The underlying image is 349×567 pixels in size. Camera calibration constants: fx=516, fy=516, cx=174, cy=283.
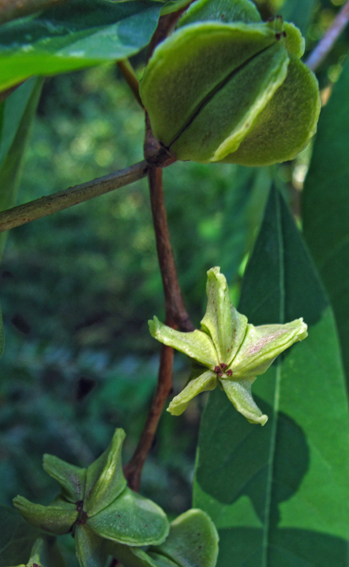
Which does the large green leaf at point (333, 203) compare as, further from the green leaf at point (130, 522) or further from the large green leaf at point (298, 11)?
the green leaf at point (130, 522)

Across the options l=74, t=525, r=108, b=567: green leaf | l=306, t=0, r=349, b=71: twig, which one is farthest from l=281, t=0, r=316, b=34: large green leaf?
l=74, t=525, r=108, b=567: green leaf

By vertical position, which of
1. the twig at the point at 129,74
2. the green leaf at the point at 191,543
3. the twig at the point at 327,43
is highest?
the twig at the point at 327,43

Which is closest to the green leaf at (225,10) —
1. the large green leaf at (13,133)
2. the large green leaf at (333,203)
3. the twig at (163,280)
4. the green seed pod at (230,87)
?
the green seed pod at (230,87)

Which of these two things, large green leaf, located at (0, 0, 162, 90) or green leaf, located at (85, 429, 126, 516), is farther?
green leaf, located at (85, 429, 126, 516)

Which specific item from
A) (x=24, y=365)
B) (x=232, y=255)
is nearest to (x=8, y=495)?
(x=24, y=365)

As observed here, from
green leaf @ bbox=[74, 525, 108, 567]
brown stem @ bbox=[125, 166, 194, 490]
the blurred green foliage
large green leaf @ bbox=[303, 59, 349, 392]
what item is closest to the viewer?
green leaf @ bbox=[74, 525, 108, 567]

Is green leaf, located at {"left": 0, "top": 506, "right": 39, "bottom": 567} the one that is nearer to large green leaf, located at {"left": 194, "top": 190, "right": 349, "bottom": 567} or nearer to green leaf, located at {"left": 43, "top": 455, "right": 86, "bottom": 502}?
green leaf, located at {"left": 43, "top": 455, "right": 86, "bottom": 502}

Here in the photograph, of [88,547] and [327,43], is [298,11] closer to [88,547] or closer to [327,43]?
[327,43]
